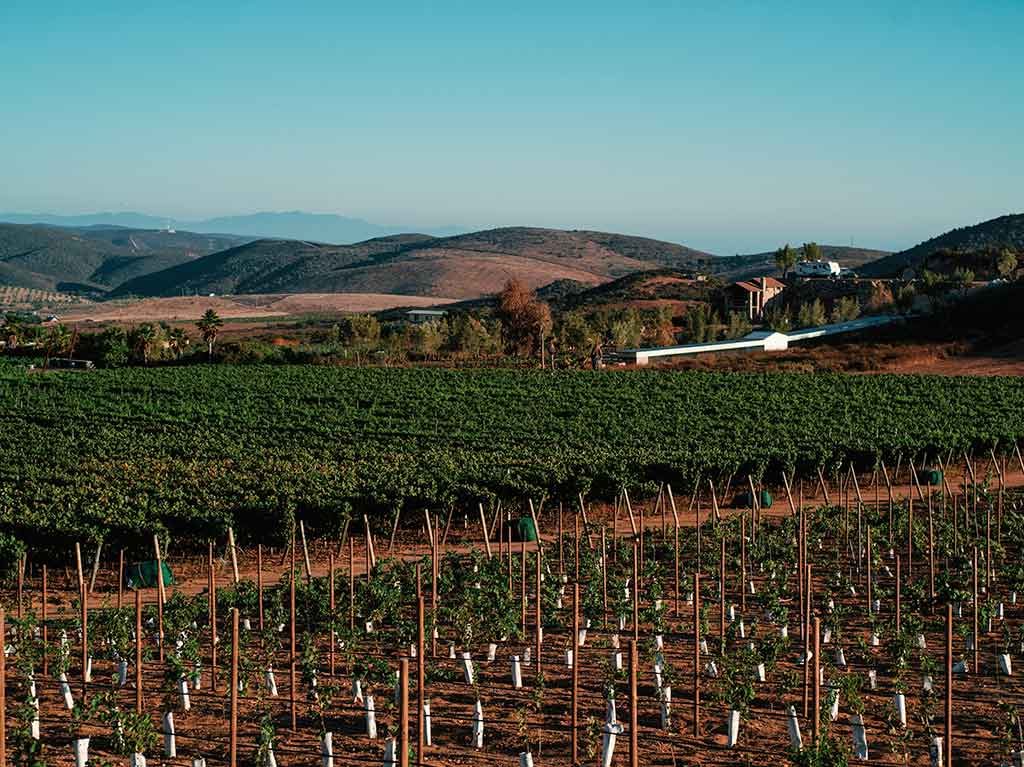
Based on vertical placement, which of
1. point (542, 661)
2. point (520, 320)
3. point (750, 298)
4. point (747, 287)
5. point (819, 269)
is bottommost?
point (542, 661)

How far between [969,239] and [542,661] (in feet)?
511

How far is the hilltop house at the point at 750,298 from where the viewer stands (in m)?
94.4

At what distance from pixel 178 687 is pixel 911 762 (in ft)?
25.3

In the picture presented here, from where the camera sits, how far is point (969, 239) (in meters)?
159

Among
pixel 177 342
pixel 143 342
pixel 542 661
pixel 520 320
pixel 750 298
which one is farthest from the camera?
pixel 750 298

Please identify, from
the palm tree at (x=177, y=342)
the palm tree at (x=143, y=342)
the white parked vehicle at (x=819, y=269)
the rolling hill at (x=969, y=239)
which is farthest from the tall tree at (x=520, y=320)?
the rolling hill at (x=969, y=239)

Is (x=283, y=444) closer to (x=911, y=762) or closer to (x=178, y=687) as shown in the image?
(x=178, y=687)

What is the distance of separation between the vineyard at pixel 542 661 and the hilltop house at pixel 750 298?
72197 millimetres

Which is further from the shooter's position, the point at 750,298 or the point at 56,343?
the point at 750,298

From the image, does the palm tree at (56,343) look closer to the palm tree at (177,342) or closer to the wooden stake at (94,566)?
the palm tree at (177,342)

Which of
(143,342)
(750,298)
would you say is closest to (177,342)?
(143,342)

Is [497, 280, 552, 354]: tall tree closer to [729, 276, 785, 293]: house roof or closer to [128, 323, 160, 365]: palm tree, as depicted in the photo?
[128, 323, 160, 365]: palm tree

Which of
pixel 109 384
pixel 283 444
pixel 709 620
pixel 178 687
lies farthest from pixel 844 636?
pixel 109 384

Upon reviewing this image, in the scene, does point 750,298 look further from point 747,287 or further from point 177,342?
point 177,342
